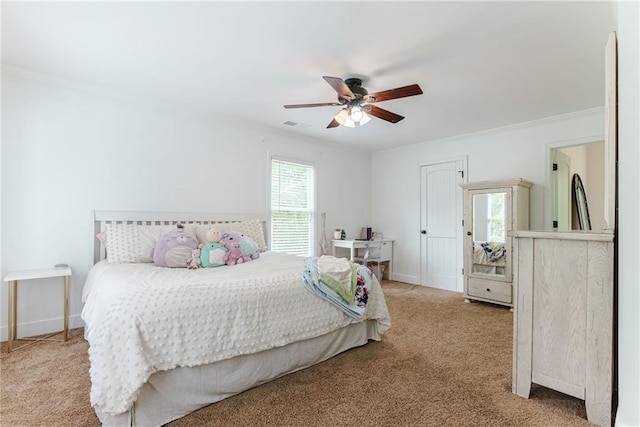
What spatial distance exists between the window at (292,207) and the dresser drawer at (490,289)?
A: 2413 millimetres

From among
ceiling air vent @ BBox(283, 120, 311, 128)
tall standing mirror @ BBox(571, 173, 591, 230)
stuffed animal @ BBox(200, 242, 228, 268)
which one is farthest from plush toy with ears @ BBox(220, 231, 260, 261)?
tall standing mirror @ BBox(571, 173, 591, 230)

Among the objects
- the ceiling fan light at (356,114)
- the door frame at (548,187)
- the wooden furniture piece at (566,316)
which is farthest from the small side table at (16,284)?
the door frame at (548,187)

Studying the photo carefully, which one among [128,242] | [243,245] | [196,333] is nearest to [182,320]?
[196,333]

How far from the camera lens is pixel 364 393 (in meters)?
2.03

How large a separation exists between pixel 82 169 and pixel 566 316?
4.13 m

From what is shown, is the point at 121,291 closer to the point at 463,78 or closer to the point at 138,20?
the point at 138,20

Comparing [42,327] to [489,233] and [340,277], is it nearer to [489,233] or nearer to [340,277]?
[340,277]

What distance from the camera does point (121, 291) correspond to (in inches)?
71.5

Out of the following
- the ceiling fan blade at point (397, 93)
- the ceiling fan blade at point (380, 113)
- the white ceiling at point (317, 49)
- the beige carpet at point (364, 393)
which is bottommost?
the beige carpet at point (364, 393)

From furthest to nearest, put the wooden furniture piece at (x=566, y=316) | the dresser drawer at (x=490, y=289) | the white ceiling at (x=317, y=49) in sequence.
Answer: the dresser drawer at (x=490, y=289) → the white ceiling at (x=317, y=49) → the wooden furniture piece at (x=566, y=316)

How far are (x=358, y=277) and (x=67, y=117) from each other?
3.18 meters

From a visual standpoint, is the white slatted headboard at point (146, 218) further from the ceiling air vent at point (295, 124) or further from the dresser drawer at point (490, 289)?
the dresser drawer at point (490, 289)

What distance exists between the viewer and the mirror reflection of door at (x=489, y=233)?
13.6ft

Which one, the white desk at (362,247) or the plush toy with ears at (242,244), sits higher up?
the plush toy with ears at (242,244)
